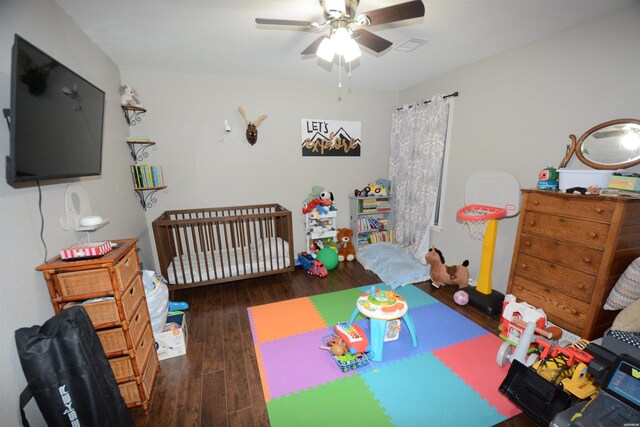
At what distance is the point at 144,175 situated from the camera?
2781 millimetres

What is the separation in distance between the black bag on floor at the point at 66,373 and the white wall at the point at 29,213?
0.10 meters

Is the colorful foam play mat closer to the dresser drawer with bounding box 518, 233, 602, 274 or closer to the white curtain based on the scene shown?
the dresser drawer with bounding box 518, 233, 602, 274

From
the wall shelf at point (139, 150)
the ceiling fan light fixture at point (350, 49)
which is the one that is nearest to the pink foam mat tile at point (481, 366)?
the ceiling fan light fixture at point (350, 49)

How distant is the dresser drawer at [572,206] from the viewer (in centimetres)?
162

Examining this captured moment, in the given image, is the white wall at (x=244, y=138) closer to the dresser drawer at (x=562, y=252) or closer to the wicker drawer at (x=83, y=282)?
the wicker drawer at (x=83, y=282)

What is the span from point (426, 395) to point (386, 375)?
263mm

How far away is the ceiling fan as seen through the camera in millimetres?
1321

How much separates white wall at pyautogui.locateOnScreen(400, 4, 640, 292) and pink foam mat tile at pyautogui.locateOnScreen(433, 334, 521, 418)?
0.97 meters

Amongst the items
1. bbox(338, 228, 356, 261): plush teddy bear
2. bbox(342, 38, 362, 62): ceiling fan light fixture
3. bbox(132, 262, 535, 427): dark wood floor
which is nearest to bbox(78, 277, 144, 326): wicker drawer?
bbox(132, 262, 535, 427): dark wood floor

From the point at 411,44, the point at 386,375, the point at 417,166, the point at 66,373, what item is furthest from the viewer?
the point at 417,166

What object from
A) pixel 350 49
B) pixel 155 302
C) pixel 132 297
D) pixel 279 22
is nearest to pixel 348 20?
pixel 350 49

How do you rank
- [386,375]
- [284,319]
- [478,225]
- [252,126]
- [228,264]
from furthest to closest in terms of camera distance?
[252,126]
[228,264]
[478,225]
[284,319]
[386,375]

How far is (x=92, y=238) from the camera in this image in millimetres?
1812

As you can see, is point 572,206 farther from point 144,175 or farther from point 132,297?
point 144,175
